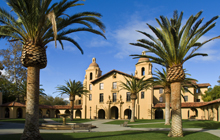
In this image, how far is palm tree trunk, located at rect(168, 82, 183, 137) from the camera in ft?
48.7

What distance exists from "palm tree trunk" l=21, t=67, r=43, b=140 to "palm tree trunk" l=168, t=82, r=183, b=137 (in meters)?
8.98

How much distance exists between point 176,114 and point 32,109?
9654 mm

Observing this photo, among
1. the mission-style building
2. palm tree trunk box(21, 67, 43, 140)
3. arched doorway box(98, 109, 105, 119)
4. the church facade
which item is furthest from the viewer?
arched doorway box(98, 109, 105, 119)

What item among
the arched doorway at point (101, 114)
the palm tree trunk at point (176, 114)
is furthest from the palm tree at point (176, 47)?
the arched doorway at point (101, 114)

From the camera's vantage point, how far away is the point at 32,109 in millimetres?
10984

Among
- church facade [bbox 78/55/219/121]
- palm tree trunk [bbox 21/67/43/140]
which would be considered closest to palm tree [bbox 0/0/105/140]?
palm tree trunk [bbox 21/67/43/140]

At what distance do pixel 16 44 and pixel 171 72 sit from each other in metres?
40.4

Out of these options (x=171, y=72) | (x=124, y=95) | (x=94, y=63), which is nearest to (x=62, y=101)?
(x=94, y=63)

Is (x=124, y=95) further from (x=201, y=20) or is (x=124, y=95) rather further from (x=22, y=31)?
(x=22, y=31)

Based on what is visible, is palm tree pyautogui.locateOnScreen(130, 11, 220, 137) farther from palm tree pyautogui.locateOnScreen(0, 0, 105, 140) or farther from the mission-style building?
the mission-style building

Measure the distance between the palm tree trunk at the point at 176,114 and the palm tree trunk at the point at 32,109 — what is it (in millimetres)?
8982

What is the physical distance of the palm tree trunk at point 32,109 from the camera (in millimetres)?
10734

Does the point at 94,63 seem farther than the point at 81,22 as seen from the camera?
Yes

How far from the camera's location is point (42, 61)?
11688 millimetres
